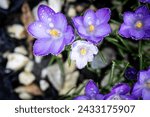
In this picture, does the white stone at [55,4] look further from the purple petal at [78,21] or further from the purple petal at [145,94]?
the purple petal at [145,94]

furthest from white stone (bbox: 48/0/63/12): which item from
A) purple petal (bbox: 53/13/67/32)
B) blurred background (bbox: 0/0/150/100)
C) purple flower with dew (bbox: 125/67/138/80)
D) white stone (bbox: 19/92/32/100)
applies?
purple flower with dew (bbox: 125/67/138/80)

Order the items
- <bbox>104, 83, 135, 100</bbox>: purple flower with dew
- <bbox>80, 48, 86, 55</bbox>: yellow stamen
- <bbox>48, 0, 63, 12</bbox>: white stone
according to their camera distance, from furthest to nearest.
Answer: <bbox>48, 0, 63, 12</bbox>: white stone
<bbox>80, 48, 86, 55</bbox>: yellow stamen
<bbox>104, 83, 135, 100</bbox>: purple flower with dew

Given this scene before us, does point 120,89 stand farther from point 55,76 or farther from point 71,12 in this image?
point 71,12

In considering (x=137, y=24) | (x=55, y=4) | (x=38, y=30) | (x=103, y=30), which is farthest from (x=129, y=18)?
(x=55, y=4)

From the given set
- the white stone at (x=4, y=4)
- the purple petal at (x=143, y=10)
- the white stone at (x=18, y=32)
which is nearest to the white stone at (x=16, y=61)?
the white stone at (x=18, y=32)

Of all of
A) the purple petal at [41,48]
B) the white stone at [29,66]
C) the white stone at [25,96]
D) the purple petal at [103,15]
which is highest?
the purple petal at [103,15]

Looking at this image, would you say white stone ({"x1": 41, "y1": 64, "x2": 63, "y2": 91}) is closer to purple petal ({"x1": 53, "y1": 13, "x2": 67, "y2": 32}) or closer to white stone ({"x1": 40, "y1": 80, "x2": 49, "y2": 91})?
white stone ({"x1": 40, "y1": 80, "x2": 49, "y2": 91})
